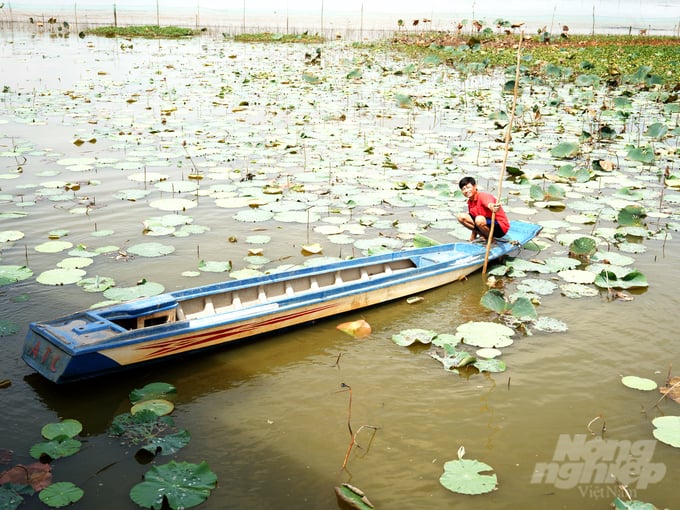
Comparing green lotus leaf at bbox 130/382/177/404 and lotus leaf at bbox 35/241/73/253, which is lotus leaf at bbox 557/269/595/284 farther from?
lotus leaf at bbox 35/241/73/253

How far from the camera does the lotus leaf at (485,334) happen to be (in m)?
4.54

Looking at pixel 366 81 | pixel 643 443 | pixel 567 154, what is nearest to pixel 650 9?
pixel 366 81

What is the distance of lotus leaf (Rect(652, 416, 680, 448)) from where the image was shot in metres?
3.54

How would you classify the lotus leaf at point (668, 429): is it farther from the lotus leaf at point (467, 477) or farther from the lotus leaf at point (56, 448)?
the lotus leaf at point (56, 448)

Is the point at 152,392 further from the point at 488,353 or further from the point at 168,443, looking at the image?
the point at 488,353

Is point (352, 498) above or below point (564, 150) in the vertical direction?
below

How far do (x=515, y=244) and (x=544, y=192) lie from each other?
2192mm

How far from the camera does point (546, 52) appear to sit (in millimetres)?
21375

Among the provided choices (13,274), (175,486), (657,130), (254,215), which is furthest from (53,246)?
(657,130)

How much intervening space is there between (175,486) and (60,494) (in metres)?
0.53

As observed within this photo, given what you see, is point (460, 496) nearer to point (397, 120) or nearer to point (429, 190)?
point (429, 190)

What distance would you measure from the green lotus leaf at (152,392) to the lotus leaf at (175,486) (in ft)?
2.31

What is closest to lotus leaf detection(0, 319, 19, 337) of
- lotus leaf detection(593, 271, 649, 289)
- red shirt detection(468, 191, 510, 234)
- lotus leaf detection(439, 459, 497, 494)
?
lotus leaf detection(439, 459, 497, 494)

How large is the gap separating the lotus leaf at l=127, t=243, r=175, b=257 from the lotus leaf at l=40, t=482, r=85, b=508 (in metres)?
2.98
